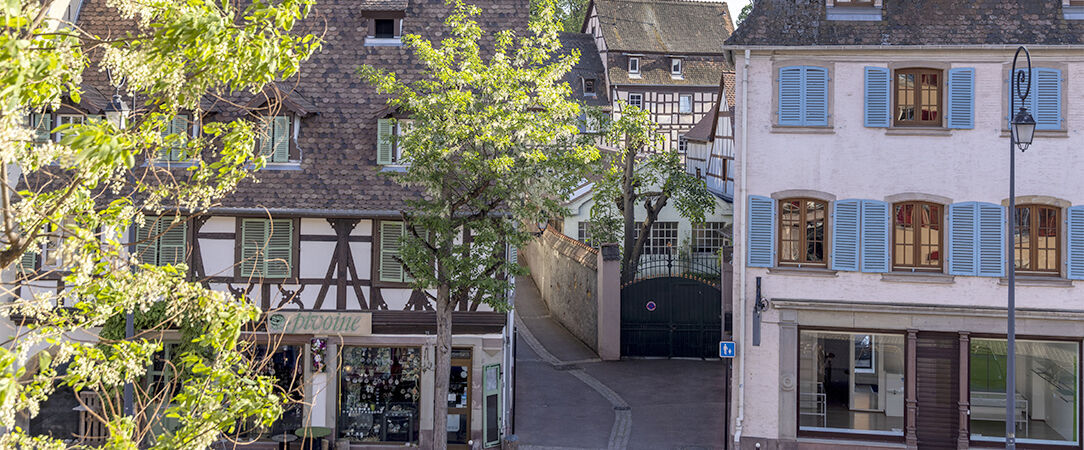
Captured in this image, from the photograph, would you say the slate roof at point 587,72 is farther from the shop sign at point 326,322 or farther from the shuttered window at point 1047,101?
the shuttered window at point 1047,101

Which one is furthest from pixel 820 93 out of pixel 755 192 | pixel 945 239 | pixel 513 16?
pixel 513 16

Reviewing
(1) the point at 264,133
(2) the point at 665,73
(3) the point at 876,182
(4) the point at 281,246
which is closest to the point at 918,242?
(3) the point at 876,182

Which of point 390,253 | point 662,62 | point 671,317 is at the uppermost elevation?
point 662,62

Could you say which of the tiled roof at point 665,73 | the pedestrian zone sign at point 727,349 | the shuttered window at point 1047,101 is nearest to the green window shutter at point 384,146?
the pedestrian zone sign at point 727,349

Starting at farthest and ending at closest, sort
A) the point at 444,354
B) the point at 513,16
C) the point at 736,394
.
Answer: the point at 513,16, the point at 736,394, the point at 444,354

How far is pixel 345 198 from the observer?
20.3 m

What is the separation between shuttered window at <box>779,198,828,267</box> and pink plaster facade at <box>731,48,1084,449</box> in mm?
284

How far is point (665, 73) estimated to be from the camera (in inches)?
2143

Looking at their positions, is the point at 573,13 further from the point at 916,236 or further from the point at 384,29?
the point at 916,236

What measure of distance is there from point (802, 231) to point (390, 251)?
775 cm

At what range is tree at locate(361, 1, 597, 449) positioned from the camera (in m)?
16.7

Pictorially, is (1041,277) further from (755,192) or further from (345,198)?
(345,198)

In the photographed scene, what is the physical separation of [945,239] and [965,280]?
0.80 meters

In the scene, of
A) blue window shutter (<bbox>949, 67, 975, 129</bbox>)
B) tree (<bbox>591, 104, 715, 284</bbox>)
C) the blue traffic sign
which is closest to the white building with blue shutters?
blue window shutter (<bbox>949, 67, 975, 129</bbox>)
